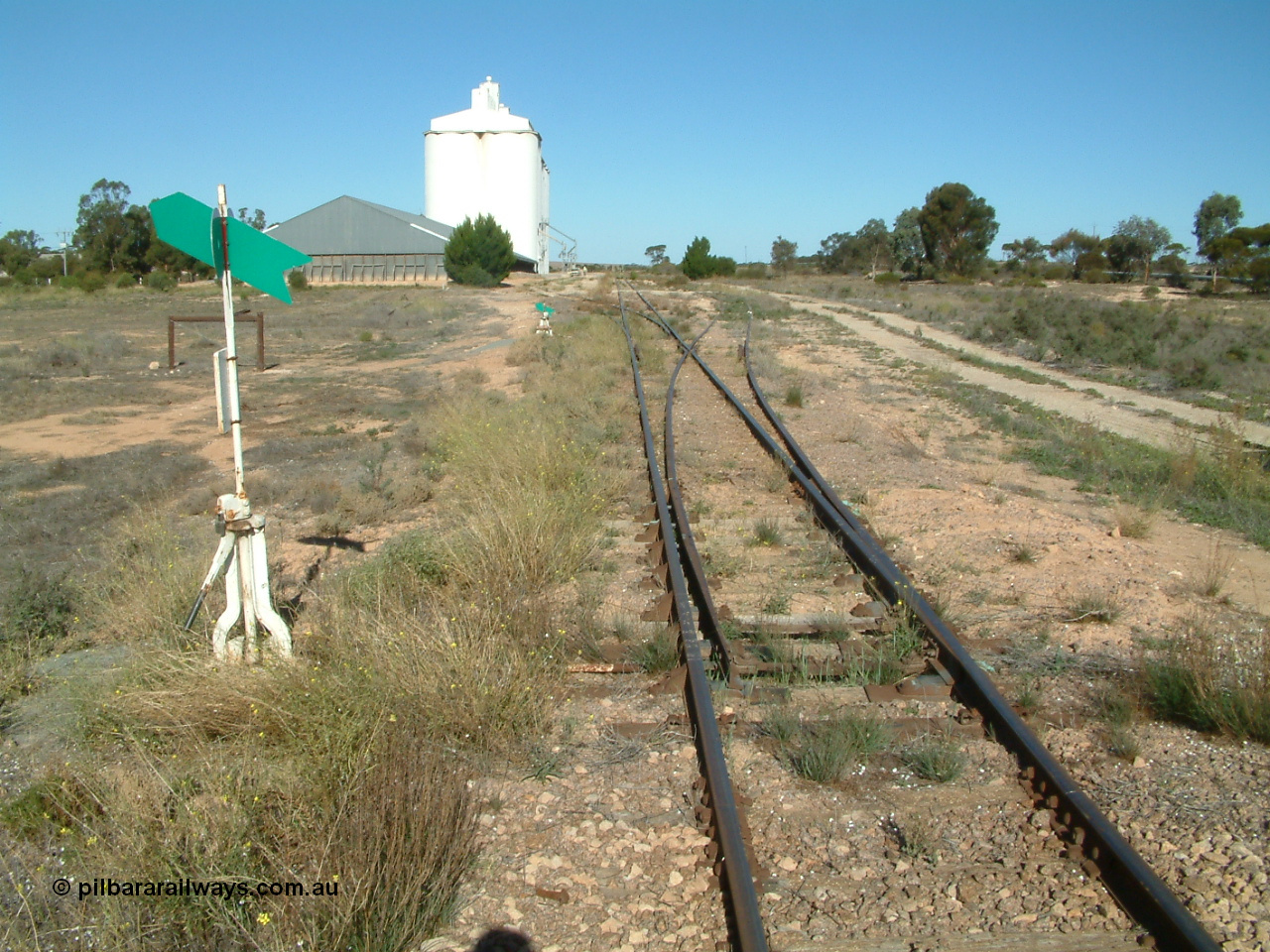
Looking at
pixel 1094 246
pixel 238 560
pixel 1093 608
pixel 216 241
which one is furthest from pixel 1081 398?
pixel 1094 246

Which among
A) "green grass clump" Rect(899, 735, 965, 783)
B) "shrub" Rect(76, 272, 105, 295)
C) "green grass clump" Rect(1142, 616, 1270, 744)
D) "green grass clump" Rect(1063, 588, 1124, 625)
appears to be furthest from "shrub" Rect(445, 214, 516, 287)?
"green grass clump" Rect(899, 735, 965, 783)

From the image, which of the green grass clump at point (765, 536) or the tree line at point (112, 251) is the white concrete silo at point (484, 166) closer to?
the tree line at point (112, 251)

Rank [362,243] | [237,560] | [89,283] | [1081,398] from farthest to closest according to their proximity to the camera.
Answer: [362,243] → [89,283] → [1081,398] → [237,560]

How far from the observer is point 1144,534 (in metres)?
8.52

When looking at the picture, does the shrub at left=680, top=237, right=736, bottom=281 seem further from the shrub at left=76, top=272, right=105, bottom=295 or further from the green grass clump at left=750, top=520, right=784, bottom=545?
the green grass clump at left=750, top=520, right=784, bottom=545

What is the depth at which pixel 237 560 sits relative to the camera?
5.44 metres

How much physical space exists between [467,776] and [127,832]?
133 centimetres

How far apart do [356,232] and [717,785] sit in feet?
251

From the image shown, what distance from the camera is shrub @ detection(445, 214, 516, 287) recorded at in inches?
2655

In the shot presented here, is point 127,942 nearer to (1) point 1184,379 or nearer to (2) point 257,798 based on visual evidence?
(2) point 257,798

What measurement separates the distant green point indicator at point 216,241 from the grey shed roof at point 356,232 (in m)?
71.6

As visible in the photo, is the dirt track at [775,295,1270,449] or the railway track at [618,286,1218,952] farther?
the dirt track at [775,295,1270,449]

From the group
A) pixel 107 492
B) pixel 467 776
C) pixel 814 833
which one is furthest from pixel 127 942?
pixel 107 492

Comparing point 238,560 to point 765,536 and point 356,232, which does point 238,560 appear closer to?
point 765,536
